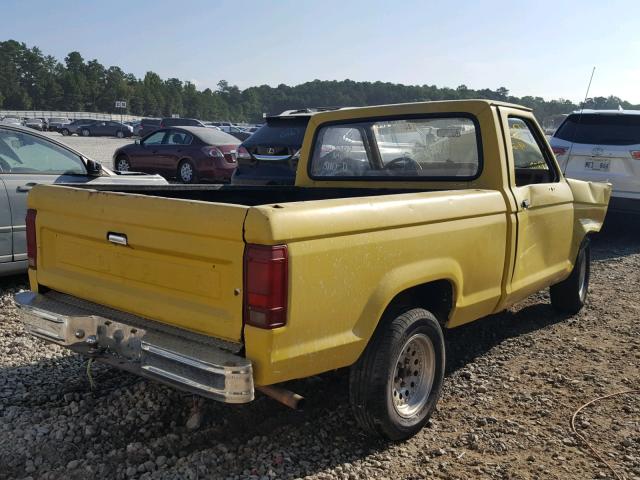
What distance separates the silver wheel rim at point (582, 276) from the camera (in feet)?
18.1

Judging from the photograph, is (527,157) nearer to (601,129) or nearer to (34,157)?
(34,157)

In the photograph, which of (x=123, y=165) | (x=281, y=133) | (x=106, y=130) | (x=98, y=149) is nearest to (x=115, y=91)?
(x=106, y=130)

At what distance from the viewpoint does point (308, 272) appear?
8.64 ft

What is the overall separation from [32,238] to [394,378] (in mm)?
2188

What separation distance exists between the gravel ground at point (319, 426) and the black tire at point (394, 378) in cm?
15

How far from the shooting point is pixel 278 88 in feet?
426

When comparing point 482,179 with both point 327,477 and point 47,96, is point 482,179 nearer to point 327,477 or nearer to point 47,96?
point 327,477

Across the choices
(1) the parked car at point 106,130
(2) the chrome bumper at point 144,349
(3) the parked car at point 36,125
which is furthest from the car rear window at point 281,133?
(1) the parked car at point 106,130

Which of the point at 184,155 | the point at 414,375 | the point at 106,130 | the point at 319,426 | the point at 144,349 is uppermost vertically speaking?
the point at 184,155

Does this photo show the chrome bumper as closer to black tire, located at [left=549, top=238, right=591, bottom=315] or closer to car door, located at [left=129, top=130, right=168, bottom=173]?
black tire, located at [left=549, top=238, right=591, bottom=315]

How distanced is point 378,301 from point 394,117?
2042 mm

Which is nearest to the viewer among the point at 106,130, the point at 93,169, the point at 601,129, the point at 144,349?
the point at 144,349

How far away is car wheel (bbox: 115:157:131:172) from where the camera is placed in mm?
15930

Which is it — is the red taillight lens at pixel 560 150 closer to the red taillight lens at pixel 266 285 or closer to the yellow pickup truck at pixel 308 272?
the yellow pickup truck at pixel 308 272
